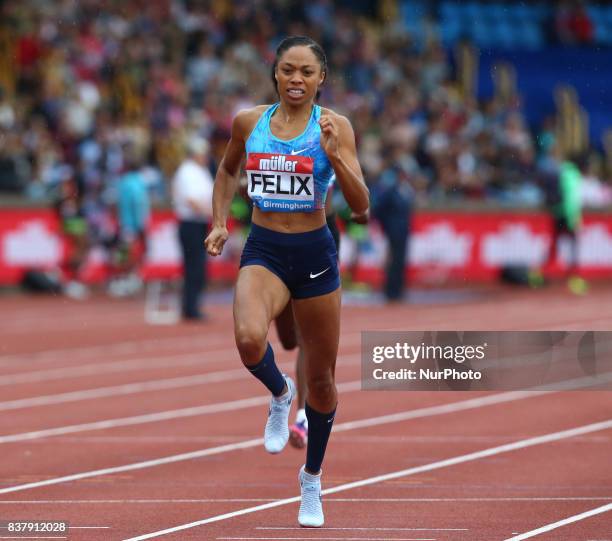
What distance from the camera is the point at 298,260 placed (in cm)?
710

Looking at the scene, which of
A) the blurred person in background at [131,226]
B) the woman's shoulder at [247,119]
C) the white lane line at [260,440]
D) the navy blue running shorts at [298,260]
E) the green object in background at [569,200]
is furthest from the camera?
the green object in background at [569,200]

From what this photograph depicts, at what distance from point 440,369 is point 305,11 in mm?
20997

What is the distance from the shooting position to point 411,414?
11.4 m

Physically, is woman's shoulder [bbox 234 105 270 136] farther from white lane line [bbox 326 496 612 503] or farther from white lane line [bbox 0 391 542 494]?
white lane line [bbox 0 391 542 494]

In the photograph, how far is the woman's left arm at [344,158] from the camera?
6.71 metres

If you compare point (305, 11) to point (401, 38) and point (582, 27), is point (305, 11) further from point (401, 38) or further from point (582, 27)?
point (582, 27)

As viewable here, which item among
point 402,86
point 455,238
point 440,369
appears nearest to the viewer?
point 440,369

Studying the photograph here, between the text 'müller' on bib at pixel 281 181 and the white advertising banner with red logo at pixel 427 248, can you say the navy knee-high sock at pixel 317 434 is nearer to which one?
the text 'müller' on bib at pixel 281 181

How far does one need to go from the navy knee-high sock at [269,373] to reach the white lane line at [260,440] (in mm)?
1538

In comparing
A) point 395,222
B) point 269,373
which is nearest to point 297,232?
point 269,373

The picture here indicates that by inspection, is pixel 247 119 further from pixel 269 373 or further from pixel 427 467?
pixel 427 467

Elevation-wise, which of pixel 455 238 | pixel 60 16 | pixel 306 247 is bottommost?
pixel 455 238

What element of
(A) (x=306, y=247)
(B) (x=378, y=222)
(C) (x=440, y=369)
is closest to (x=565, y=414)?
(C) (x=440, y=369)

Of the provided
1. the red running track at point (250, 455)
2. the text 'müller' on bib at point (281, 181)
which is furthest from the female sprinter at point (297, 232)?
the red running track at point (250, 455)
